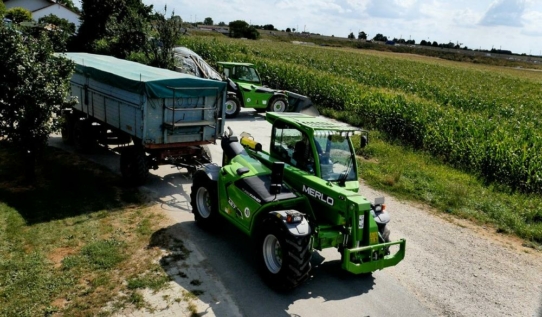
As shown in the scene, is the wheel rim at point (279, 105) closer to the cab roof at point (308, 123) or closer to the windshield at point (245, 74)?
the windshield at point (245, 74)

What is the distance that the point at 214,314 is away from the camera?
257 inches

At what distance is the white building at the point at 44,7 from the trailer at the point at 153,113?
51.5m

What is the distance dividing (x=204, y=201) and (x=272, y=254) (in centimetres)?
241

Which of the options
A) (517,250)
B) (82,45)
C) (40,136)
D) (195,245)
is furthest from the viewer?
(82,45)

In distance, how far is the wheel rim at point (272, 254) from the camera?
7221 mm

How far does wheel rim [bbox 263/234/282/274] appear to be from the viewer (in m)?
7.22

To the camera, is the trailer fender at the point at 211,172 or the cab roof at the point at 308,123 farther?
the trailer fender at the point at 211,172

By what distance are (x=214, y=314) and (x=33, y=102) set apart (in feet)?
21.3

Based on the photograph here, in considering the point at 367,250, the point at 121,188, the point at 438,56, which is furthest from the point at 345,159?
the point at 438,56

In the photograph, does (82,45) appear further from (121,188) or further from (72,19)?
(72,19)

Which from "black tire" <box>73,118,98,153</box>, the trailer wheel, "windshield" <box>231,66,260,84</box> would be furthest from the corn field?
"black tire" <box>73,118,98,153</box>

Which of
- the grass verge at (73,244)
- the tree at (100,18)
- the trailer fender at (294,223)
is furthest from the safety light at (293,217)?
the tree at (100,18)

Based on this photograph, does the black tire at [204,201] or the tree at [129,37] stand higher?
the tree at [129,37]

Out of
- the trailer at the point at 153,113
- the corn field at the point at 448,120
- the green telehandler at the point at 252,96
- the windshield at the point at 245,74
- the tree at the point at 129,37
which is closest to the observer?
the trailer at the point at 153,113
